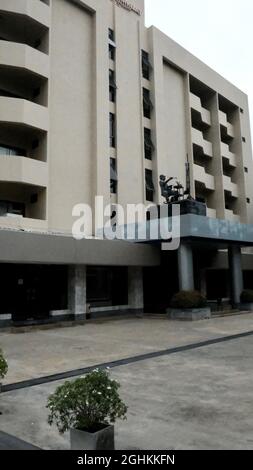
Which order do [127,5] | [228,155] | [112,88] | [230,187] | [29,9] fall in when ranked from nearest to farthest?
[29,9]
[112,88]
[127,5]
[230,187]
[228,155]

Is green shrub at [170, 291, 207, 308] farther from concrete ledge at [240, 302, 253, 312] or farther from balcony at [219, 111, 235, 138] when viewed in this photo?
balcony at [219, 111, 235, 138]

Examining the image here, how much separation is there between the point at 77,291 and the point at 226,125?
32.5 meters

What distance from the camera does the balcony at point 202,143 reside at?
43.6m

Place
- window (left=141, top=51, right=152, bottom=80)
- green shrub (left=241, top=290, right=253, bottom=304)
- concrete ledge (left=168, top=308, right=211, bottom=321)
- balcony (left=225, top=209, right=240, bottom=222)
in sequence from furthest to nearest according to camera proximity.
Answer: balcony (left=225, top=209, right=240, bottom=222)
window (left=141, top=51, right=152, bottom=80)
green shrub (left=241, top=290, right=253, bottom=304)
concrete ledge (left=168, top=308, right=211, bottom=321)

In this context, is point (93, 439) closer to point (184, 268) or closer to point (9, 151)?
point (184, 268)

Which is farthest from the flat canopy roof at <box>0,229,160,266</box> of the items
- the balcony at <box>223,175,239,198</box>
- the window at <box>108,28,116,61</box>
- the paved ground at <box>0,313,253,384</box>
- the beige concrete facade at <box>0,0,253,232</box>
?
the balcony at <box>223,175,239,198</box>

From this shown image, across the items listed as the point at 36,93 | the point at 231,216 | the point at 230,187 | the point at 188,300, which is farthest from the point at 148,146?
the point at 188,300

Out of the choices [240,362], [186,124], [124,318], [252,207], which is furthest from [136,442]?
[252,207]

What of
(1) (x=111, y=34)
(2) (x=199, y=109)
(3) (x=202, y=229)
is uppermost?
(1) (x=111, y=34)

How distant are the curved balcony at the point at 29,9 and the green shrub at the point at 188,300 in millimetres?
21999

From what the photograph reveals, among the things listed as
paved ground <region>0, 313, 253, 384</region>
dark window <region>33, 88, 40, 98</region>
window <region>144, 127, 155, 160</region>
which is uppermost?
dark window <region>33, 88, 40, 98</region>

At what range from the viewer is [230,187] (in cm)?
4750

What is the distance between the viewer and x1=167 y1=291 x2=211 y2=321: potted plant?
84.6 ft

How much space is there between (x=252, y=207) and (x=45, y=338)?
125 feet
